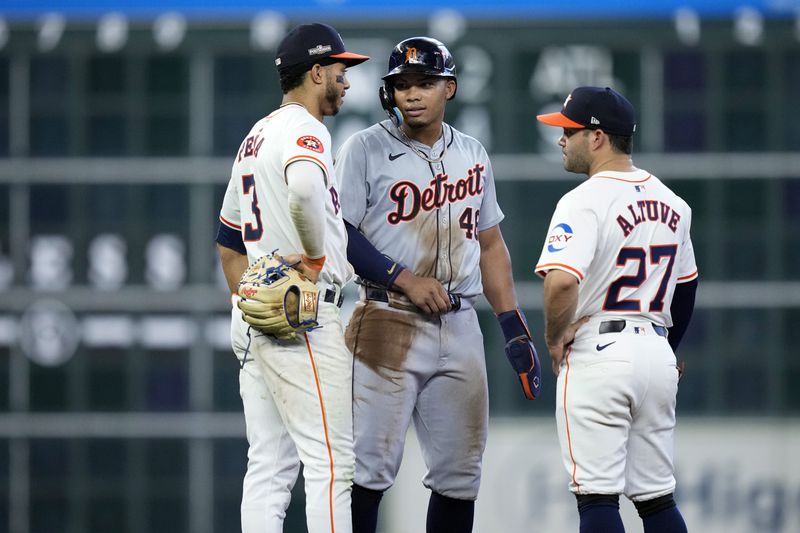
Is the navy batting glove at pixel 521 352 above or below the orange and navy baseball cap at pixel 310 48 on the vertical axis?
below

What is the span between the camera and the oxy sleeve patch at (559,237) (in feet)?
A: 14.4

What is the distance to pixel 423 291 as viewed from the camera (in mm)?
4551

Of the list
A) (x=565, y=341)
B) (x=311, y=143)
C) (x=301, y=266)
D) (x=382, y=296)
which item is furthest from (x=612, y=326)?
(x=311, y=143)

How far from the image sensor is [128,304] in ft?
38.5

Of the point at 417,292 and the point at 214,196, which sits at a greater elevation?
the point at 214,196

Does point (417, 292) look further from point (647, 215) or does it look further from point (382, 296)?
point (647, 215)

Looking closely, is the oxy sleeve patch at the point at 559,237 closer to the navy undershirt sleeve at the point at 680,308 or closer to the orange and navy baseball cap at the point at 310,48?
the navy undershirt sleeve at the point at 680,308

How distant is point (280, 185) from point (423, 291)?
65 centimetres

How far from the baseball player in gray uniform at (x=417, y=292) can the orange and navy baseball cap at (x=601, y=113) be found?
43 centimetres

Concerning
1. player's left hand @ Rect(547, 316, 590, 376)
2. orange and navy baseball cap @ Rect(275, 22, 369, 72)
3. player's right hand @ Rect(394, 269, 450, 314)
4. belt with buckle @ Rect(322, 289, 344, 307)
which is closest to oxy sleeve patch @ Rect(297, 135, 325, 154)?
orange and navy baseball cap @ Rect(275, 22, 369, 72)

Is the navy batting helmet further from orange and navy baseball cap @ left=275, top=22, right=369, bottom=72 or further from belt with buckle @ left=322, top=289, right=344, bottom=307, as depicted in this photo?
belt with buckle @ left=322, top=289, right=344, bottom=307

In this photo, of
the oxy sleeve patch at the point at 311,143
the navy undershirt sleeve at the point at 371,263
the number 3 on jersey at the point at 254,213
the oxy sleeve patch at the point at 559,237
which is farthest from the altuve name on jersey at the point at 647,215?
the number 3 on jersey at the point at 254,213

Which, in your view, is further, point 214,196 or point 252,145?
point 214,196

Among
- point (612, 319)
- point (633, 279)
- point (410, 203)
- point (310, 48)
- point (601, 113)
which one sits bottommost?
point (612, 319)
